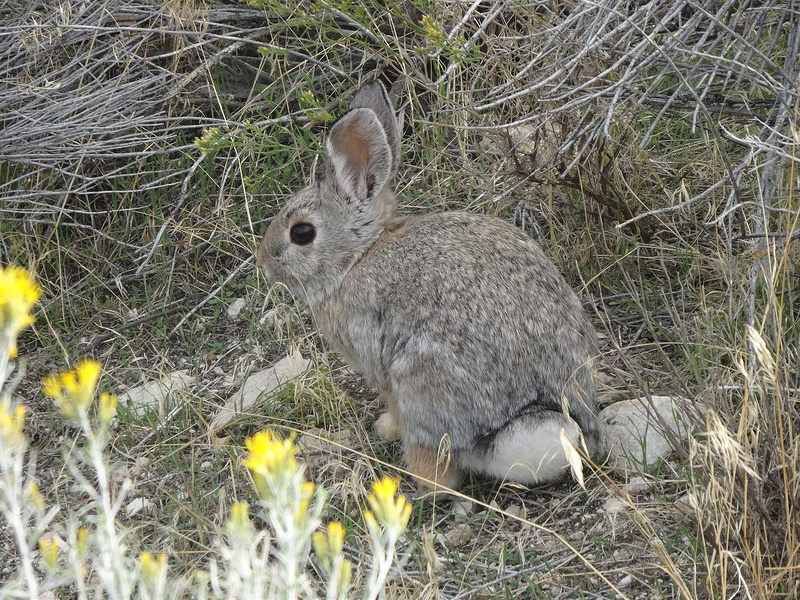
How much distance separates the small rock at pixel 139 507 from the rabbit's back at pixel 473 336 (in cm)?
101

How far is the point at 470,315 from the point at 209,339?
5.79 feet

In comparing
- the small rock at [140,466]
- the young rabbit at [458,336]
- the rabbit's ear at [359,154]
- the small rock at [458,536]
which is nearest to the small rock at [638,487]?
the young rabbit at [458,336]

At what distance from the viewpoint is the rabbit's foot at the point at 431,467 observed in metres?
3.45

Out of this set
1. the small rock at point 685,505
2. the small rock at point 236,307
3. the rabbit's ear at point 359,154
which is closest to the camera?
the small rock at point 685,505

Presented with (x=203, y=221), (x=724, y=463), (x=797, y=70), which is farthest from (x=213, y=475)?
(x=797, y=70)

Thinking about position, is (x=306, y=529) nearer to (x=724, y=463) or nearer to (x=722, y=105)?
(x=724, y=463)

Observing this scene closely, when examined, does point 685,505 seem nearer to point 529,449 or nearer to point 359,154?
point 529,449

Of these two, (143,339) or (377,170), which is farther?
(143,339)

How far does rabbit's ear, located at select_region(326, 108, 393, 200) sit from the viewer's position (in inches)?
148

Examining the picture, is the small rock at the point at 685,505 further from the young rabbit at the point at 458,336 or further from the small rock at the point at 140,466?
the small rock at the point at 140,466

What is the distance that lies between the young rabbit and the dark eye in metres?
0.18

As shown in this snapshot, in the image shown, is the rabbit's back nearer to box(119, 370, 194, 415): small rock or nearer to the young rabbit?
the young rabbit

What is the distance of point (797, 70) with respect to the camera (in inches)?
141

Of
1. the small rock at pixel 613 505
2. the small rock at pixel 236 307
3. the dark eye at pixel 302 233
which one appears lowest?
the small rock at pixel 613 505
